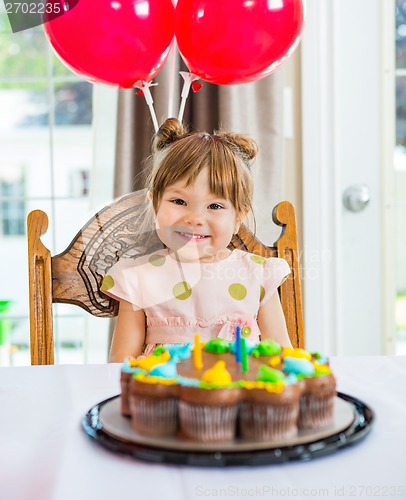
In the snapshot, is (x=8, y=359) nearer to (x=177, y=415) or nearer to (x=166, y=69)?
(x=166, y=69)

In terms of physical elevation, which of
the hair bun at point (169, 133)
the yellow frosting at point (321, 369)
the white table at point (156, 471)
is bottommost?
the white table at point (156, 471)

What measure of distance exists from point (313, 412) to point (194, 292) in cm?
75

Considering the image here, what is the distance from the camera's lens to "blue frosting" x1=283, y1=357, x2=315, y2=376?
68 cm

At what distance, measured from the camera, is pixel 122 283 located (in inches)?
53.5

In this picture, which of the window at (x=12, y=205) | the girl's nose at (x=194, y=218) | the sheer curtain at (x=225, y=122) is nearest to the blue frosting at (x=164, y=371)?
the girl's nose at (x=194, y=218)

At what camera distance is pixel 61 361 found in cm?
260

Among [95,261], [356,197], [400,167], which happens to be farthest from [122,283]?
[400,167]

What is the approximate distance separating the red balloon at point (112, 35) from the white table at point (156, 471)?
0.86m

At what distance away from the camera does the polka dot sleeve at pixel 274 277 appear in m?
1.38

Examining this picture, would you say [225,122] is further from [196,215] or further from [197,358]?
[197,358]

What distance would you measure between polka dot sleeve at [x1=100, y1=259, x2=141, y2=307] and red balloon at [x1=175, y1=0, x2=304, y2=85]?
492 millimetres

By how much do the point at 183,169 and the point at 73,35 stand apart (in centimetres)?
40

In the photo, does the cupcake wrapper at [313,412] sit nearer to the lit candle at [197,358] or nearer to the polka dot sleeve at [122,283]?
the lit candle at [197,358]

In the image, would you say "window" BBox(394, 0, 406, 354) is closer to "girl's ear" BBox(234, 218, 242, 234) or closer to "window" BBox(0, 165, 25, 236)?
"girl's ear" BBox(234, 218, 242, 234)
